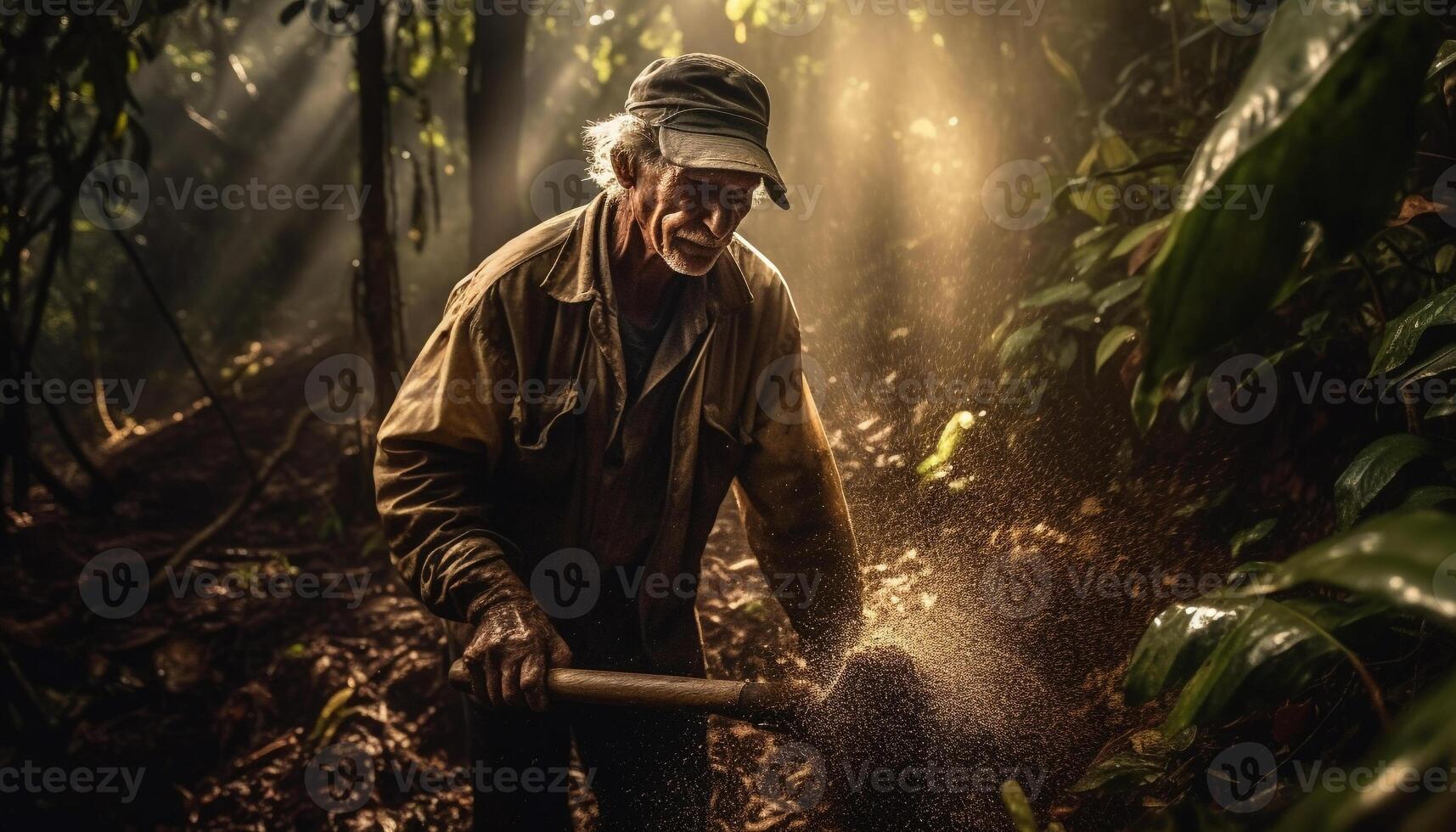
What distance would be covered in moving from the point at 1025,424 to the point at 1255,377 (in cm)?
111

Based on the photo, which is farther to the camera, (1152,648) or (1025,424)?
(1025,424)

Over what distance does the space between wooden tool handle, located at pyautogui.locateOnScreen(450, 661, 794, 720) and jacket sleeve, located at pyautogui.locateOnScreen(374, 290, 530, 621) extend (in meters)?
0.27

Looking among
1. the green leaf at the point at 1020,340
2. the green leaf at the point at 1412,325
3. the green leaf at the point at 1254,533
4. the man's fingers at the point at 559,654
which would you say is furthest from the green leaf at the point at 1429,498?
the green leaf at the point at 1020,340

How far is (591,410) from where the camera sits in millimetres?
2303

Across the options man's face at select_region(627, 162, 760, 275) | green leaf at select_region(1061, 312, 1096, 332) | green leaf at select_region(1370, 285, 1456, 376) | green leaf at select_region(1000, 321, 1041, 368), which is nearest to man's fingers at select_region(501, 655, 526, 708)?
man's face at select_region(627, 162, 760, 275)

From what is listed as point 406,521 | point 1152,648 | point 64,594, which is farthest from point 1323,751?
point 64,594

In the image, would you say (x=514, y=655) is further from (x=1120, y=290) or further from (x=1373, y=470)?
(x=1120, y=290)

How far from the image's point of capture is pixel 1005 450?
377cm

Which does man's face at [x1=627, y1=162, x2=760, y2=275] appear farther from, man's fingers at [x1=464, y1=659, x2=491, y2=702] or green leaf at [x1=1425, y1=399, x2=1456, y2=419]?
green leaf at [x1=1425, y1=399, x2=1456, y2=419]

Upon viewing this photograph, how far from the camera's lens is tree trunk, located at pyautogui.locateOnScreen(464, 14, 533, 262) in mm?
4988

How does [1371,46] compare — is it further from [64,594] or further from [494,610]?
[64,594]

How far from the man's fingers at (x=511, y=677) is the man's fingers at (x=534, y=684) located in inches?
0.7

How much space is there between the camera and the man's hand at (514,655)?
1916 mm

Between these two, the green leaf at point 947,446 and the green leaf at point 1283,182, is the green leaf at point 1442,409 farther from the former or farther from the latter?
the green leaf at point 947,446
